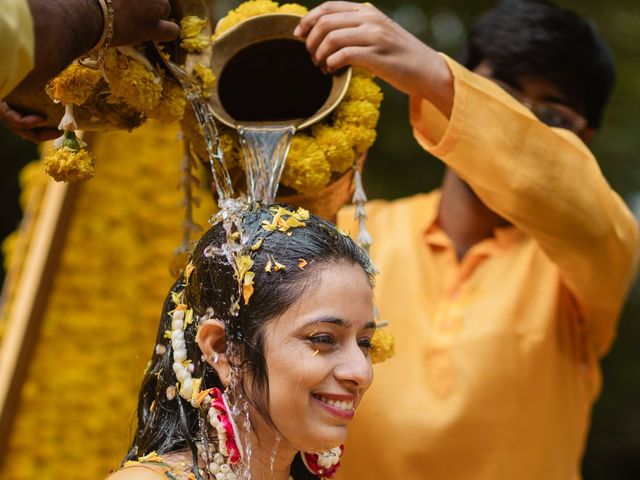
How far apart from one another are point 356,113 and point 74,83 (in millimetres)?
755

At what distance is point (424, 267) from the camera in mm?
4055

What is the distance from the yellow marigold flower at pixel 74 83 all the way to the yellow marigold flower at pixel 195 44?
12.6 inches

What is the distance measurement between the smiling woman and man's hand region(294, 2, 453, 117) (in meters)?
0.49

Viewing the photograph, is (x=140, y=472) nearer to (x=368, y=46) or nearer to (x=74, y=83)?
(x=74, y=83)

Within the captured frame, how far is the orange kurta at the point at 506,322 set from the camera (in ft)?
10.8

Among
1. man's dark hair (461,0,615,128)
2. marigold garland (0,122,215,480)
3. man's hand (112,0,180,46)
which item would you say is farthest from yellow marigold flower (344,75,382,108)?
marigold garland (0,122,215,480)

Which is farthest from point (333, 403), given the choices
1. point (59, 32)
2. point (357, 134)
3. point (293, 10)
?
point (293, 10)

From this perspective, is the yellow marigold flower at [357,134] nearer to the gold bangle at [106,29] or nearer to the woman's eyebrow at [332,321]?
the woman's eyebrow at [332,321]

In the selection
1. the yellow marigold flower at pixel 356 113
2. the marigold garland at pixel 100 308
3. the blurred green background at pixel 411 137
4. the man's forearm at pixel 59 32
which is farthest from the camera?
the blurred green background at pixel 411 137

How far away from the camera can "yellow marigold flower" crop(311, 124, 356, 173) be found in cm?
281

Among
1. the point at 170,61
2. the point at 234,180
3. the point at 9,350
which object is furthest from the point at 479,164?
the point at 9,350

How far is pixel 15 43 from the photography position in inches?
78.9

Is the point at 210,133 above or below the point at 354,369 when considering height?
above

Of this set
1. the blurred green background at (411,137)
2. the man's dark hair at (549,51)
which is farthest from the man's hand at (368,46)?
the blurred green background at (411,137)
